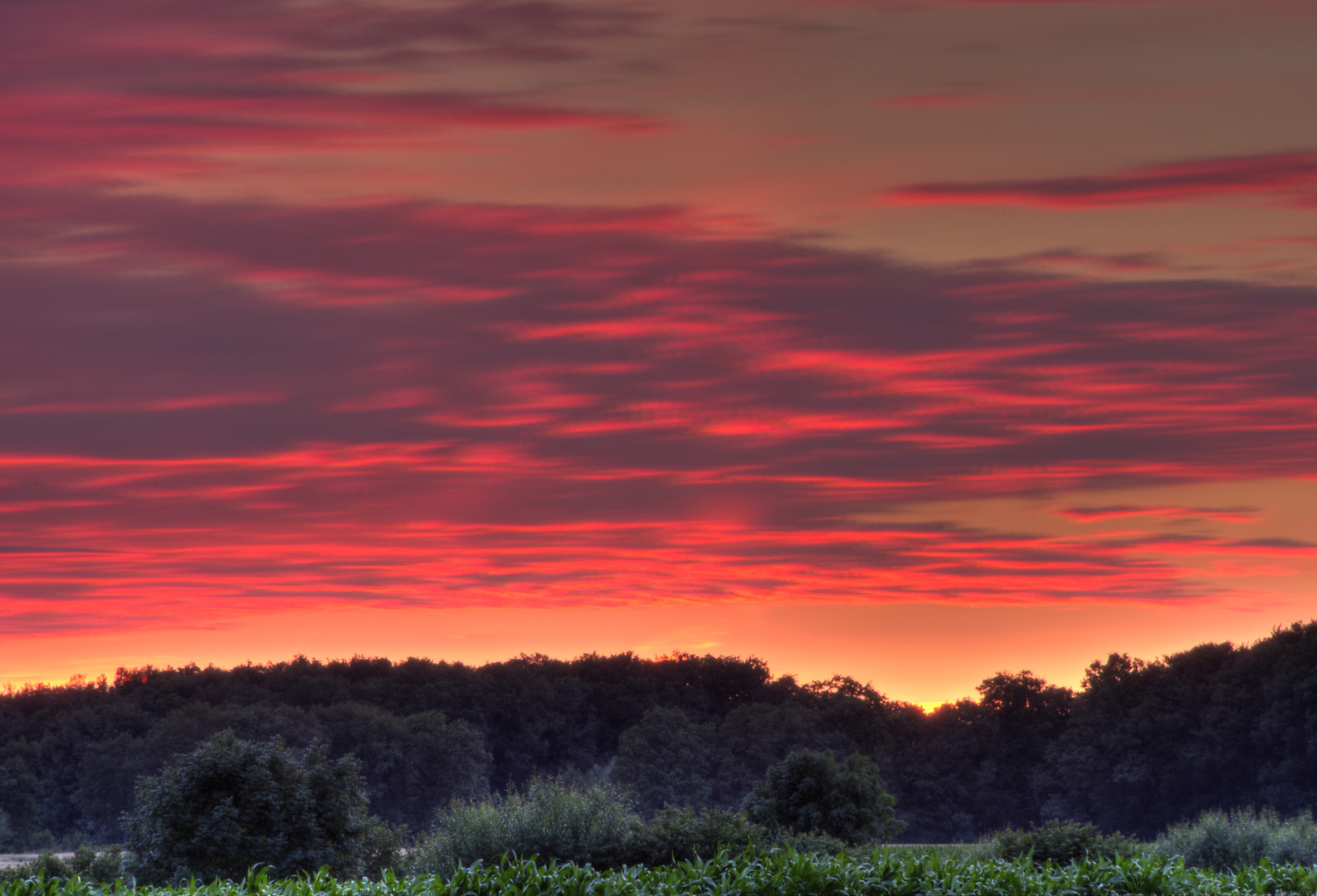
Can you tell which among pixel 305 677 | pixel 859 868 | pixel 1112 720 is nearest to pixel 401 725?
pixel 305 677

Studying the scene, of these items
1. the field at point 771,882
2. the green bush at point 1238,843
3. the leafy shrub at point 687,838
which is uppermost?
the field at point 771,882

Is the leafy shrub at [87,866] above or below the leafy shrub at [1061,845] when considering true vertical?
above

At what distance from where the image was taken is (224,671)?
97.4 m

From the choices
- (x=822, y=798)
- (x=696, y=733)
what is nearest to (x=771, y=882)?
(x=822, y=798)

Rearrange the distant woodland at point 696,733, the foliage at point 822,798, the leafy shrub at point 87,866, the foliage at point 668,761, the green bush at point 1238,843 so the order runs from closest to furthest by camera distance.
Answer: the green bush at point 1238,843
the leafy shrub at point 87,866
the foliage at point 822,798
the distant woodland at point 696,733
the foliage at point 668,761

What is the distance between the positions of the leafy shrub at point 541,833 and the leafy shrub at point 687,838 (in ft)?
1.05

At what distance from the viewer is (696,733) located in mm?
85750

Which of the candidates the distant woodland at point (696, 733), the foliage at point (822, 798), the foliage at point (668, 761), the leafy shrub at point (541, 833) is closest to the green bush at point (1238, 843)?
the foliage at point (822, 798)

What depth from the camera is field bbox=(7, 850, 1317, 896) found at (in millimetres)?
13430

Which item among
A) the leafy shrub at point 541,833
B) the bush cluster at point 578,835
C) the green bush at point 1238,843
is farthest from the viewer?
the green bush at point 1238,843

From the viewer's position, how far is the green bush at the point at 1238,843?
3669cm

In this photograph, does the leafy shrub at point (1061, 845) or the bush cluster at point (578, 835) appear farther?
the bush cluster at point (578, 835)

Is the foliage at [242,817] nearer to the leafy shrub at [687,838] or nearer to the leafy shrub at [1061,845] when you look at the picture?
the leafy shrub at [687,838]

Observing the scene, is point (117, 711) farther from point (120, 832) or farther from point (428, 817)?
point (428, 817)
